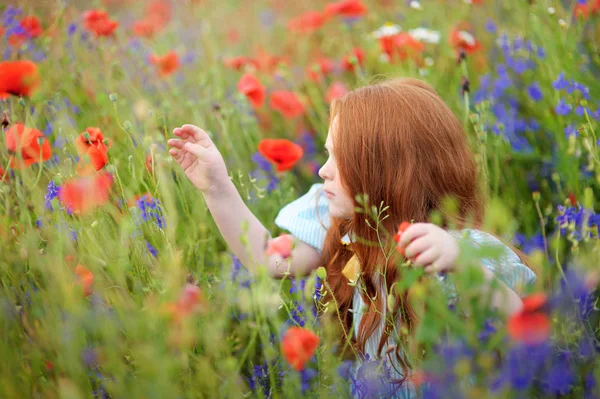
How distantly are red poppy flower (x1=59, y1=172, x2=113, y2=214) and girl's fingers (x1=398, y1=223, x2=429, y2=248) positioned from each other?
1.68 ft

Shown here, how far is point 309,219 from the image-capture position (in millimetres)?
1474

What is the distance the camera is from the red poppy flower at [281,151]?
1475 millimetres

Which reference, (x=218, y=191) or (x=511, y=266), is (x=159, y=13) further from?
(x=511, y=266)

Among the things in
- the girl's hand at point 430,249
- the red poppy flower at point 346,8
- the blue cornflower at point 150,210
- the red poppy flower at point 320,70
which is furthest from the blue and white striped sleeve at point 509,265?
the red poppy flower at point 346,8

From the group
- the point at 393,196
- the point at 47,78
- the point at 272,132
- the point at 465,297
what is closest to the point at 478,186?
the point at 393,196

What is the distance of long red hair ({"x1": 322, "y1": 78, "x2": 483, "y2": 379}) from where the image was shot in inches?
48.4

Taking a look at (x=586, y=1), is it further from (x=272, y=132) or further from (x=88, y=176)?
(x=88, y=176)

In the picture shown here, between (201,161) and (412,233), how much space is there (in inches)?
22.5

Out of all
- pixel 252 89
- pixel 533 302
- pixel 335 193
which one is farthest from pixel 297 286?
pixel 252 89

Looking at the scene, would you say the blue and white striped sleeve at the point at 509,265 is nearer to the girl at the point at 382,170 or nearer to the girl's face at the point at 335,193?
the girl at the point at 382,170

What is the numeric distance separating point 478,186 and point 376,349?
0.46 m

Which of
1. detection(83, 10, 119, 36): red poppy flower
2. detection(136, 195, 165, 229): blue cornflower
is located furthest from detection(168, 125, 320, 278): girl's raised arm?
detection(83, 10, 119, 36): red poppy flower

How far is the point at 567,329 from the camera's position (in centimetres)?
102

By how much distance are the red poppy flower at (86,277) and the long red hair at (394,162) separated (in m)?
0.54
